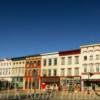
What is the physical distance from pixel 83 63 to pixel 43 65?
15.4 metres

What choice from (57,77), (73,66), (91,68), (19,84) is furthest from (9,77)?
(91,68)

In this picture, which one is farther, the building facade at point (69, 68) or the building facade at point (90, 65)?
the building facade at point (69, 68)

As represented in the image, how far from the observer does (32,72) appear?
2968 inches

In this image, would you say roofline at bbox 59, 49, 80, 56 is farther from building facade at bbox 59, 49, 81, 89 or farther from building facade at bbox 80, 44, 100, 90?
building facade at bbox 80, 44, 100, 90

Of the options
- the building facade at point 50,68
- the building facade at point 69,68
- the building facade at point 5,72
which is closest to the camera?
the building facade at point 69,68

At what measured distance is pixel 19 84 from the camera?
7988 cm

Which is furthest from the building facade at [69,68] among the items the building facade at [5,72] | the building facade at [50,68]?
the building facade at [5,72]

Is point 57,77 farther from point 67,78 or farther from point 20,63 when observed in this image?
point 20,63

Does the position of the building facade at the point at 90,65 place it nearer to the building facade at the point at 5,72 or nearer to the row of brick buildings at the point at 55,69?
the row of brick buildings at the point at 55,69

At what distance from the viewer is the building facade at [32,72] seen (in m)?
73.7

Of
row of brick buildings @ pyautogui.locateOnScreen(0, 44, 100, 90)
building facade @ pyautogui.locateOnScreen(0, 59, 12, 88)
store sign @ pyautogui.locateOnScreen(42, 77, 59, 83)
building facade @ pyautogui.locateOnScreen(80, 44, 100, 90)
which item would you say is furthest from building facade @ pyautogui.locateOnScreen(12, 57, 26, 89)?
building facade @ pyautogui.locateOnScreen(80, 44, 100, 90)

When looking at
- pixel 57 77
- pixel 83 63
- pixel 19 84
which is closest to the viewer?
pixel 83 63

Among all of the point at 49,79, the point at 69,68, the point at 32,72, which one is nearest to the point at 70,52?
the point at 69,68

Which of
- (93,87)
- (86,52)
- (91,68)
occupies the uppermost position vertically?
(86,52)
